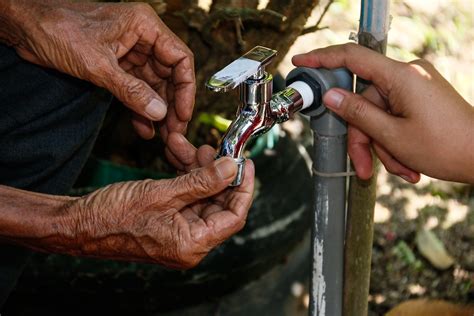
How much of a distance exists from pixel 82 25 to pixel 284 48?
60 centimetres

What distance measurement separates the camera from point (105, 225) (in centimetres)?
117

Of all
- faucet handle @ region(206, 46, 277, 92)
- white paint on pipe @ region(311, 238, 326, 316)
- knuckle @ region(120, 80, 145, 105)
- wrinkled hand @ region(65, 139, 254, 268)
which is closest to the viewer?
faucet handle @ region(206, 46, 277, 92)

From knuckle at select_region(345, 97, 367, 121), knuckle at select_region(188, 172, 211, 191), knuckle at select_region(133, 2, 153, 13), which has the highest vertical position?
knuckle at select_region(133, 2, 153, 13)

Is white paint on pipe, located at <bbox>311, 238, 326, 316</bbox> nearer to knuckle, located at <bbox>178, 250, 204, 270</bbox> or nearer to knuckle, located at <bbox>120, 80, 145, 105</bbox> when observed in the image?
knuckle, located at <bbox>178, 250, 204, 270</bbox>

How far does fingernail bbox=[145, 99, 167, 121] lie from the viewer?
4.08 feet

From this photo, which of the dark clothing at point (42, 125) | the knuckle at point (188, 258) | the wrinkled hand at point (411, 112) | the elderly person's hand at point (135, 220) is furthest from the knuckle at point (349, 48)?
the dark clothing at point (42, 125)

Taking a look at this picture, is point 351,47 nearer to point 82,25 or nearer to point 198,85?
point 82,25

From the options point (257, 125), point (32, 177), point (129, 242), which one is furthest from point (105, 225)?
point (32, 177)

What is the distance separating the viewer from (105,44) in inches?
51.4

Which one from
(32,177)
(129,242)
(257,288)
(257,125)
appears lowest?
(257,288)

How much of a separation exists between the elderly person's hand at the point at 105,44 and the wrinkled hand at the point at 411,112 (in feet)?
0.85

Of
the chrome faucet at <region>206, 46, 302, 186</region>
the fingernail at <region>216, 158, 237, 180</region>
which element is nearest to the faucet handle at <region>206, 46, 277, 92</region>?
the chrome faucet at <region>206, 46, 302, 186</region>

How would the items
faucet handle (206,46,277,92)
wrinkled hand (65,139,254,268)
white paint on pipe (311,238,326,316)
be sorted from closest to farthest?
faucet handle (206,46,277,92) < wrinkled hand (65,139,254,268) < white paint on pipe (311,238,326,316)

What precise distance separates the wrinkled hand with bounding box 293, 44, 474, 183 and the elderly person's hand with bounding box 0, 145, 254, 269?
22 centimetres
